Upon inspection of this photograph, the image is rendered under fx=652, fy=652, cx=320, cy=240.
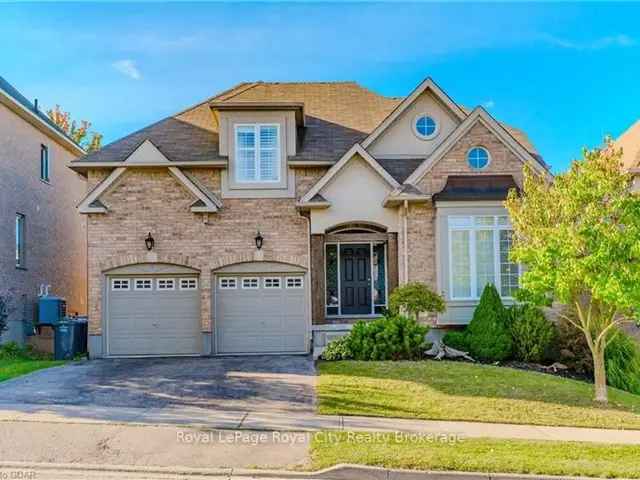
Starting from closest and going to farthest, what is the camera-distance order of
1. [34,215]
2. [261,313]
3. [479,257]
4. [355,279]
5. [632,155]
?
[479,257]
[261,313]
[355,279]
[632,155]
[34,215]

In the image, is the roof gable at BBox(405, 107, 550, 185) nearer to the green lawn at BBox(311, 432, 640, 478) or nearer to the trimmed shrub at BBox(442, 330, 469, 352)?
the trimmed shrub at BBox(442, 330, 469, 352)

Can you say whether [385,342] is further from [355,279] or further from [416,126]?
[416,126]

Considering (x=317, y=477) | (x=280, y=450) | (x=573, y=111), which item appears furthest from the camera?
(x=573, y=111)

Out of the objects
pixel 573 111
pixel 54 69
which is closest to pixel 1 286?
pixel 54 69

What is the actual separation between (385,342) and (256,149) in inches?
263

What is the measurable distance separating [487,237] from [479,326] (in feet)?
7.97

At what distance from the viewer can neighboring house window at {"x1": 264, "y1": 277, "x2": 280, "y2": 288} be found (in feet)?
59.1

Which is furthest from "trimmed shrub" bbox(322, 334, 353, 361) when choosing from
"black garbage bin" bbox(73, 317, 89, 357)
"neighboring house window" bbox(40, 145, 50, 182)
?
"neighboring house window" bbox(40, 145, 50, 182)

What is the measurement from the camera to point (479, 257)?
1652 centimetres

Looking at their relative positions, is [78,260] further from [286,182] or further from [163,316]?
[286,182]

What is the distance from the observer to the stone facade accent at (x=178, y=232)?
17.6m

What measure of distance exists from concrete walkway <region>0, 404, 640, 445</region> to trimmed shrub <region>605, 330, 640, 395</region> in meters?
4.91

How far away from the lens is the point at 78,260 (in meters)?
25.5

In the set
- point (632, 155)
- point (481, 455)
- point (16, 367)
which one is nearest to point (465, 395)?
point (481, 455)
